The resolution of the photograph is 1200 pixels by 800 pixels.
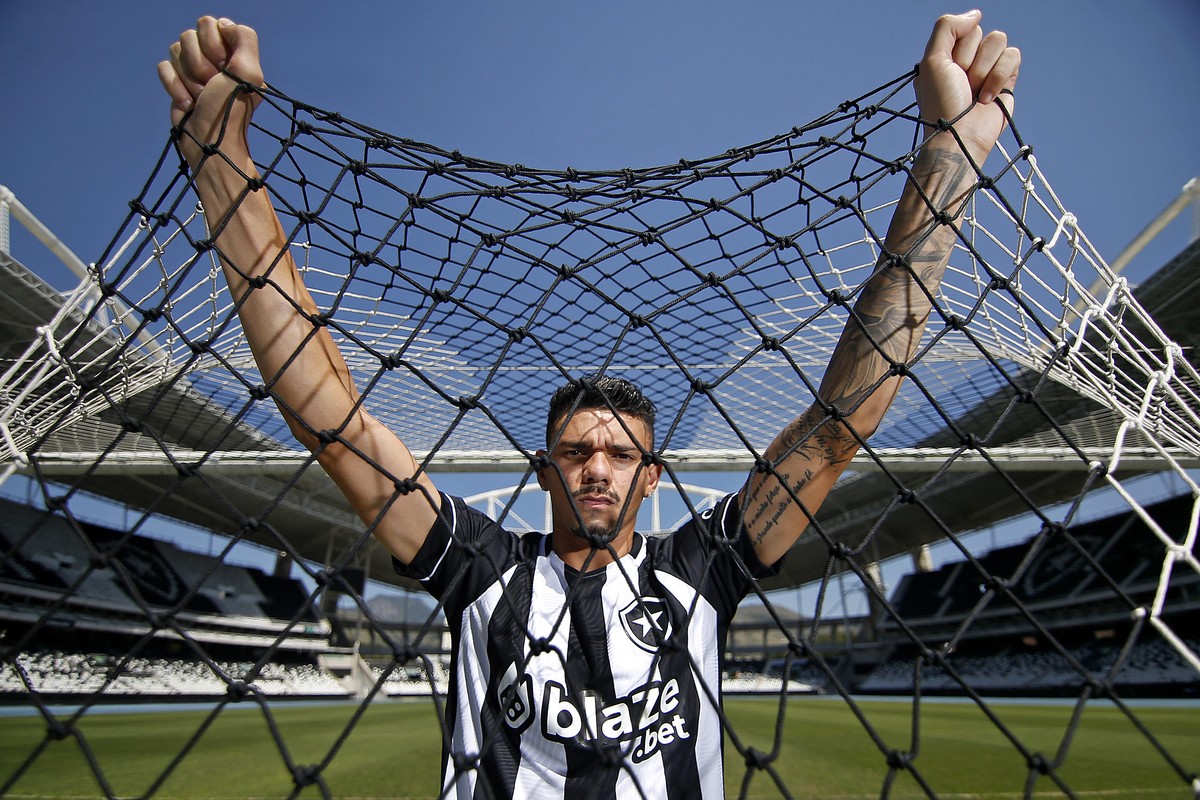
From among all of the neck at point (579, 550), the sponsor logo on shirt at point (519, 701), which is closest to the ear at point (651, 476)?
the neck at point (579, 550)

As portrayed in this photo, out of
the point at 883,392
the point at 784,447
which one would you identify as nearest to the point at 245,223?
the point at 784,447

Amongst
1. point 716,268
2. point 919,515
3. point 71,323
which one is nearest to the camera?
point 716,268

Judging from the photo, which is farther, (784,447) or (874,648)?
(874,648)

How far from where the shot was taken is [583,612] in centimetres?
178

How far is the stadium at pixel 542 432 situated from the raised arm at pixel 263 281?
0.09 metres

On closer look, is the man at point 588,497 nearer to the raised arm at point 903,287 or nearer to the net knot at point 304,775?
the raised arm at point 903,287

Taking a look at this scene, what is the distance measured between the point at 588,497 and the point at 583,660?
40 cm

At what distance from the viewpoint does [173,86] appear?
1.69 meters

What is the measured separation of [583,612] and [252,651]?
110ft

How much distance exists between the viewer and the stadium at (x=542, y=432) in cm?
170

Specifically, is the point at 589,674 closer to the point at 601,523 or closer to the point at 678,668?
the point at 678,668

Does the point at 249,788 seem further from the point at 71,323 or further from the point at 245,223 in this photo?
the point at 71,323

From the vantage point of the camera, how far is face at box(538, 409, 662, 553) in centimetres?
173

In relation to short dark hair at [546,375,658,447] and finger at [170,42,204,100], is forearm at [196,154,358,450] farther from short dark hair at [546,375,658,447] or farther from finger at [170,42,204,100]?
short dark hair at [546,375,658,447]
